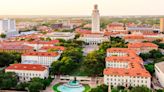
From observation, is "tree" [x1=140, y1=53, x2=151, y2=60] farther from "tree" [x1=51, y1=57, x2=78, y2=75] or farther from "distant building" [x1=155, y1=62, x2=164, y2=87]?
"tree" [x1=51, y1=57, x2=78, y2=75]

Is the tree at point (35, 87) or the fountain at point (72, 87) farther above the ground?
the tree at point (35, 87)

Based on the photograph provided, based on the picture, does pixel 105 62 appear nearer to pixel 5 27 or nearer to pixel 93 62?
pixel 93 62

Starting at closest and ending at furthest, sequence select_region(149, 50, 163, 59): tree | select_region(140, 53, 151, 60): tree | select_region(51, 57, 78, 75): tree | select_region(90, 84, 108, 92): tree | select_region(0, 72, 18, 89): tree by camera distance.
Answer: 1. select_region(90, 84, 108, 92): tree
2. select_region(0, 72, 18, 89): tree
3. select_region(51, 57, 78, 75): tree
4. select_region(149, 50, 163, 59): tree
5. select_region(140, 53, 151, 60): tree

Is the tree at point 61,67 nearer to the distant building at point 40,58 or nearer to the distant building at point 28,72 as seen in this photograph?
the distant building at point 28,72

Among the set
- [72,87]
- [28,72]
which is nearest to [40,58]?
[28,72]

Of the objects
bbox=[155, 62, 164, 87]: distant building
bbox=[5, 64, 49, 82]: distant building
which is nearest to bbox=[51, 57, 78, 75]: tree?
bbox=[5, 64, 49, 82]: distant building

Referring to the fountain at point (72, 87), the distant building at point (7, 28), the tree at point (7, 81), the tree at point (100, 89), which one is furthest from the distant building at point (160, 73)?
the distant building at point (7, 28)

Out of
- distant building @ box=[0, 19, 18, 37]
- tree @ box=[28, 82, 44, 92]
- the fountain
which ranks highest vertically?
distant building @ box=[0, 19, 18, 37]

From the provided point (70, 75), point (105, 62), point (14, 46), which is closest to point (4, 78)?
point (70, 75)

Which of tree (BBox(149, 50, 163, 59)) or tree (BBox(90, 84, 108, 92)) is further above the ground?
tree (BBox(149, 50, 163, 59))
